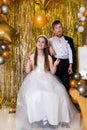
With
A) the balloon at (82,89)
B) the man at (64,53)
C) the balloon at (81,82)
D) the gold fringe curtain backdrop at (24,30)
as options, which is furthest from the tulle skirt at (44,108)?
the gold fringe curtain backdrop at (24,30)

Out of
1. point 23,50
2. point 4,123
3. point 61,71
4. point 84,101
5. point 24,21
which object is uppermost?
point 24,21

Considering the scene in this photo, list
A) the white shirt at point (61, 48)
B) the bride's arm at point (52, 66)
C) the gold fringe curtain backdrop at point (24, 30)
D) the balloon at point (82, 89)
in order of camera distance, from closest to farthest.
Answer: the balloon at point (82, 89) < the bride's arm at point (52, 66) < the white shirt at point (61, 48) < the gold fringe curtain backdrop at point (24, 30)

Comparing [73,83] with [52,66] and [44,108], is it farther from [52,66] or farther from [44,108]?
[44,108]

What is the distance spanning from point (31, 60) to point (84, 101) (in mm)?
933

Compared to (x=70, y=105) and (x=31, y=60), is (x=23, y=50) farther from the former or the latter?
(x=70, y=105)

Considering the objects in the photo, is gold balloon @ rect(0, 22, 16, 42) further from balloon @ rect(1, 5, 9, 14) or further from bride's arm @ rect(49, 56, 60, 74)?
bride's arm @ rect(49, 56, 60, 74)

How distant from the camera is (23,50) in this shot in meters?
4.26

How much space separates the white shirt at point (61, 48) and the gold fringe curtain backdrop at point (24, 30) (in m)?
0.37

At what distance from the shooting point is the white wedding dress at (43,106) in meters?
3.16

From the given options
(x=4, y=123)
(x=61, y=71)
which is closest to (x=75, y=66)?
(x=61, y=71)

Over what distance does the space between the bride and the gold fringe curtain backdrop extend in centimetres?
80

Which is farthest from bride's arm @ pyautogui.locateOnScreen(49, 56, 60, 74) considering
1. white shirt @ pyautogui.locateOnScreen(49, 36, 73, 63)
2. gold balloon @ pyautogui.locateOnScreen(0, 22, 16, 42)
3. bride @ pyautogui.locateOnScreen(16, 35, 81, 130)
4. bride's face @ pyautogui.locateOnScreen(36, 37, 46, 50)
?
gold balloon @ pyautogui.locateOnScreen(0, 22, 16, 42)

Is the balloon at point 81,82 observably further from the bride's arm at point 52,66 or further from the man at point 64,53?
the bride's arm at point 52,66

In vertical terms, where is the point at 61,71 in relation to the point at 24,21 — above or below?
below
